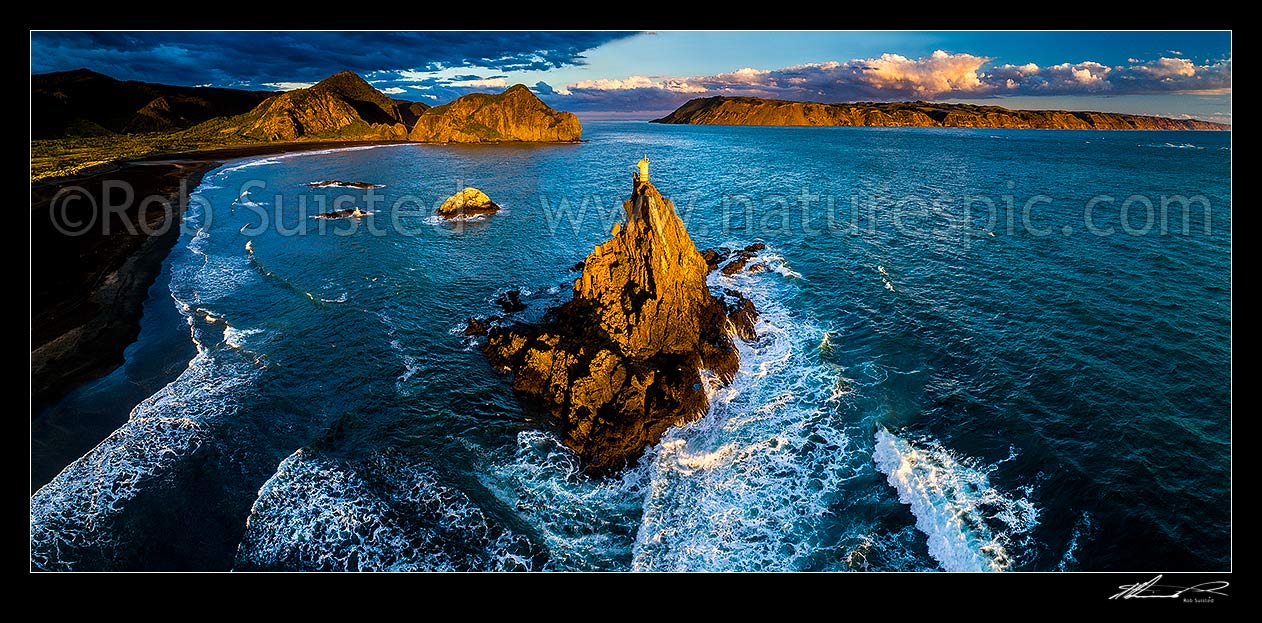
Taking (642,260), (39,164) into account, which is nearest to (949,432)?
(642,260)

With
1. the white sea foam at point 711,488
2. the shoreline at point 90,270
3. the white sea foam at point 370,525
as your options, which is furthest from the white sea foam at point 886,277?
the shoreline at point 90,270

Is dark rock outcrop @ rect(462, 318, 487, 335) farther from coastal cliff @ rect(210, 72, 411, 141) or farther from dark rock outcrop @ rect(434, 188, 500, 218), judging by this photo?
coastal cliff @ rect(210, 72, 411, 141)

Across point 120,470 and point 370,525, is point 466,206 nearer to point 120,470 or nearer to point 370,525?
point 120,470

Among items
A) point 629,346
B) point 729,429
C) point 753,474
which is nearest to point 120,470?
point 629,346

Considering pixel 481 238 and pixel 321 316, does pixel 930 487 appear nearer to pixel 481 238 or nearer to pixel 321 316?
pixel 321 316

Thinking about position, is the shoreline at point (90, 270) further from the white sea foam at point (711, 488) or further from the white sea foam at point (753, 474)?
the white sea foam at point (753, 474)
